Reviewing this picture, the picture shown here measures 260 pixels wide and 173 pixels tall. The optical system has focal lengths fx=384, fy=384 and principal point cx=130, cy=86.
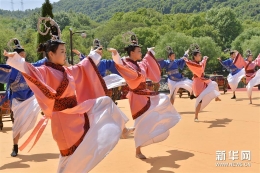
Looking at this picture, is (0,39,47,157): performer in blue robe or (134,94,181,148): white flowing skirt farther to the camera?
(0,39,47,157): performer in blue robe

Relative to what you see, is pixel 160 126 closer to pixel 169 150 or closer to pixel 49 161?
pixel 169 150

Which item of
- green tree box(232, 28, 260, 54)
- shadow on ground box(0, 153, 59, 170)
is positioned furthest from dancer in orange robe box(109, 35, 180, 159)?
green tree box(232, 28, 260, 54)

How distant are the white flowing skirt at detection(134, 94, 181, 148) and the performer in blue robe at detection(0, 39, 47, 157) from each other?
1961 millimetres

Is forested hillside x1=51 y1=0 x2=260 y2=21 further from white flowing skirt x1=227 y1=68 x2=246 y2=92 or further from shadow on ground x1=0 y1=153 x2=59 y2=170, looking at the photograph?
shadow on ground x1=0 y1=153 x2=59 y2=170

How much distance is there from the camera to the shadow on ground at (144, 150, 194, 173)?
5625mm

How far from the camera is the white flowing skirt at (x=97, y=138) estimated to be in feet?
12.5

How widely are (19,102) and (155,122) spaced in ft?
8.43

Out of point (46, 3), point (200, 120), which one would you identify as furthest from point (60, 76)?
point (46, 3)

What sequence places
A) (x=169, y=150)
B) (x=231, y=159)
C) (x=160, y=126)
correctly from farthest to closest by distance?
(x=169, y=150)
(x=160, y=126)
(x=231, y=159)

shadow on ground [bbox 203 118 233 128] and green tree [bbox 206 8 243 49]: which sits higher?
green tree [bbox 206 8 243 49]

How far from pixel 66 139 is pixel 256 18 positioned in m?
87.3

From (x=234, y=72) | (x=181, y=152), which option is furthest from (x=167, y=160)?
(x=234, y=72)

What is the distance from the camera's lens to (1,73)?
7074mm

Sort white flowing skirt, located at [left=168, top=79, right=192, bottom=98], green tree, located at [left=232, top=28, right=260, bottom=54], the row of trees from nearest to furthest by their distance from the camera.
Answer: white flowing skirt, located at [left=168, top=79, right=192, bottom=98] → the row of trees → green tree, located at [left=232, top=28, right=260, bottom=54]
